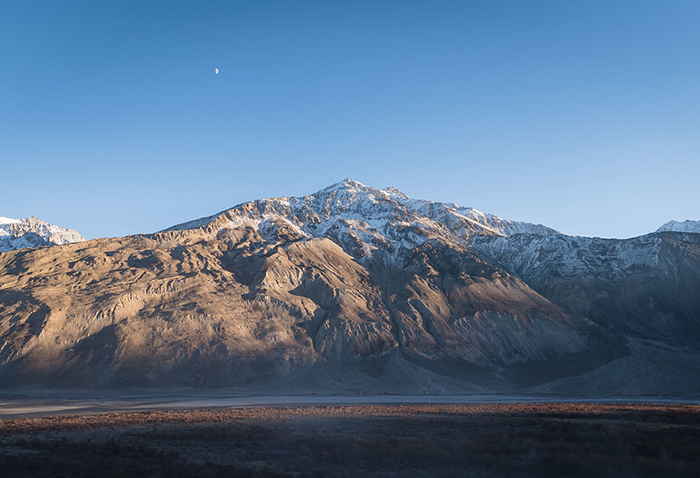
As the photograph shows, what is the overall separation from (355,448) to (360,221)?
448 feet

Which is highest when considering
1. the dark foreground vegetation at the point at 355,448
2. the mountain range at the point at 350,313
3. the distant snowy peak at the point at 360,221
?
the distant snowy peak at the point at 360,221

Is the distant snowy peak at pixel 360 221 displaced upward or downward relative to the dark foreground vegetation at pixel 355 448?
upward

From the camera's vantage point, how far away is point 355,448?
22406mm

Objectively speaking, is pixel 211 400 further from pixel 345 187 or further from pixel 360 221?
pixel 345 187

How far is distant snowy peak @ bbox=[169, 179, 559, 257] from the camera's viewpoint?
14425cm

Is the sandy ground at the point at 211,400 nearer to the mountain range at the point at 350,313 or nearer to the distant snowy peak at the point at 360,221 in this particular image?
the mountain range at the point at 350,313

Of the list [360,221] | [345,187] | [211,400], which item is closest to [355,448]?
[211,400]

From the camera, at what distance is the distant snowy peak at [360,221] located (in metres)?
144

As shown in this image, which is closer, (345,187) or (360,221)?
(360,221)

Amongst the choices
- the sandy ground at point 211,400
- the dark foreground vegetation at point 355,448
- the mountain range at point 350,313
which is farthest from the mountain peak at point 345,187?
the dark foreground vegetation at point 355,448

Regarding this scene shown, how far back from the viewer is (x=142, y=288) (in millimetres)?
101375

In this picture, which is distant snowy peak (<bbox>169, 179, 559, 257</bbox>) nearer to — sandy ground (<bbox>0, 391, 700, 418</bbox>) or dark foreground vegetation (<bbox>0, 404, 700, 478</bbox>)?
sandy ground (<bbox>0, 391, 700, 418</bbox>)

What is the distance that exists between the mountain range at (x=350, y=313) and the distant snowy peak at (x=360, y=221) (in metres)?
1.39

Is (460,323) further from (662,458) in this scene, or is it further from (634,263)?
(662,458)
